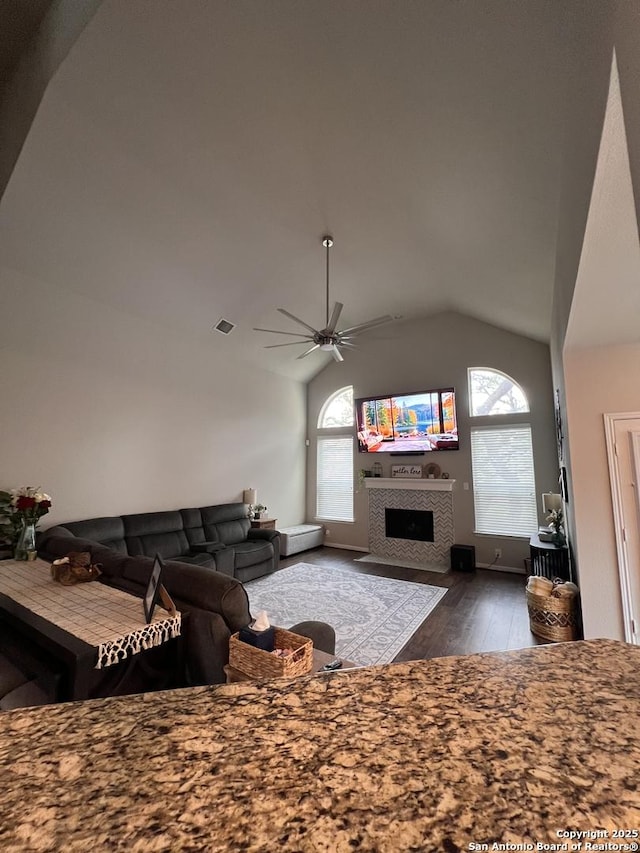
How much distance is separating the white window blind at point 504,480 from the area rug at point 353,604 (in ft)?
5.66

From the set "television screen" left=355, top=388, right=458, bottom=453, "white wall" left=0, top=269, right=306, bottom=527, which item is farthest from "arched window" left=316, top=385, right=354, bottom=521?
"white wall" left=0, top=269, right=306, bottom=527

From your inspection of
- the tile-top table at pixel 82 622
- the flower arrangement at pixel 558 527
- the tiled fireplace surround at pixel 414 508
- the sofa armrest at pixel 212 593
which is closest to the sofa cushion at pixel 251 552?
the tiled fireplace surround at pixel 414 508

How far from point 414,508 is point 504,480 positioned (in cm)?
152

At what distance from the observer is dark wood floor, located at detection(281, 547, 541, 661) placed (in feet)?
10.5

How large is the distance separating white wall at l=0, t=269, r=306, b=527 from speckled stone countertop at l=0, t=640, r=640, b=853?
413 cm

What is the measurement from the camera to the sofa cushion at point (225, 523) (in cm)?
528

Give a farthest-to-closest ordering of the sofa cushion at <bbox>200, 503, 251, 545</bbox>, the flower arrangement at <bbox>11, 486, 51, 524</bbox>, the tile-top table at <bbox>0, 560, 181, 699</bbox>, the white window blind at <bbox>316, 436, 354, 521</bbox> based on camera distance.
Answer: the white window blind at <bbox>316, 436, 354, 521</bbox> < the sofa cushion at <bbox>200, 503, 251, 545</bbox> < the flower arrangement at <bbox>11, 486, 51, 524</bbox> < the tile-top table at <bbox>0, 560, 181, 699</bbox>

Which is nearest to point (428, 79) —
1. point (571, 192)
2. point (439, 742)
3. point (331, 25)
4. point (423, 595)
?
point (331, 25)

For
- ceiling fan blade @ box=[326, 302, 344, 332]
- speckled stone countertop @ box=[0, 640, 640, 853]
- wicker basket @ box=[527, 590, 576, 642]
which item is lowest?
wicker basket @ box=[527, 590, 576, 642]

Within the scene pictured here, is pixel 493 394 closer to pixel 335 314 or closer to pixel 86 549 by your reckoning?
pixel 335 314

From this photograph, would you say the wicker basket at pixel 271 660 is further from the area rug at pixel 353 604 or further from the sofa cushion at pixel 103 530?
the sofa cushion at pixel 103 530

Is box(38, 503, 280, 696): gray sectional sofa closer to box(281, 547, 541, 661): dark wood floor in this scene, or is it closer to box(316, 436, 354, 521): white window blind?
box(281, 547, 541, 661): dark wood floor

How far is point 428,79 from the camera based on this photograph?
212 cm

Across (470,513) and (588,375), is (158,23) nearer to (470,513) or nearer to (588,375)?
(588,375)
